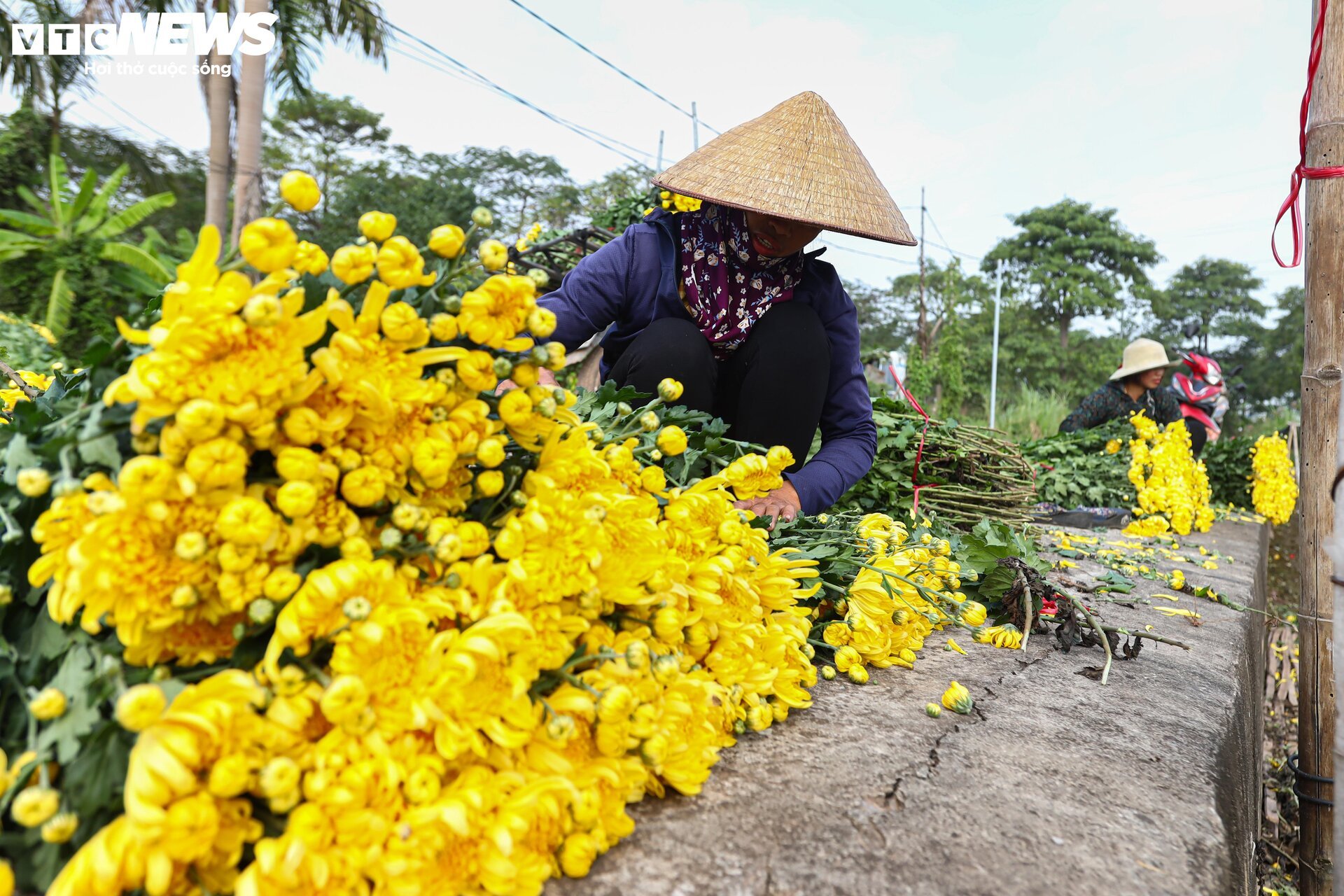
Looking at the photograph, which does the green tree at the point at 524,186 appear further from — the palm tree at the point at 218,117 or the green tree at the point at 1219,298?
the green tree at the point at 1219,298

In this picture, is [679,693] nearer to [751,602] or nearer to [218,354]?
[751,602]

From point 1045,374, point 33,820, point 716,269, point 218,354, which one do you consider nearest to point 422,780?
point 33,820

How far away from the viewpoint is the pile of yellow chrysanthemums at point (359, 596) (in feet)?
2.33

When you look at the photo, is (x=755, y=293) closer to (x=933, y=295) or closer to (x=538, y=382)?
(x=538, y=382)

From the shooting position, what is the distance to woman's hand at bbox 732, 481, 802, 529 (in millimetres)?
1805

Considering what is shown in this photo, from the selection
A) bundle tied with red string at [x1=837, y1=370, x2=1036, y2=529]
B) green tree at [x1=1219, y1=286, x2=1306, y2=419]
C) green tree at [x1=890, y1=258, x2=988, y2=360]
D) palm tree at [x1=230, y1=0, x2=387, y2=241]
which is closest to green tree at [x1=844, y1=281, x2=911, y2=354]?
green tree at [x1=890, y1=258, x2=988, y2=360]

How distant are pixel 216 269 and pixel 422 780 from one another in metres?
0.55

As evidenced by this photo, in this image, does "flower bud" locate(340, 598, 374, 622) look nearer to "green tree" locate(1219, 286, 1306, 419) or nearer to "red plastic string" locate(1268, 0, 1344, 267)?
"red plastic string" locate(1268, 0, 1344, 267)

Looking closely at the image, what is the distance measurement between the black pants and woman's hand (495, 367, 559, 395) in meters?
0.66

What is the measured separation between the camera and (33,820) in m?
0.64

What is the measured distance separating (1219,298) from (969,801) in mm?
50079

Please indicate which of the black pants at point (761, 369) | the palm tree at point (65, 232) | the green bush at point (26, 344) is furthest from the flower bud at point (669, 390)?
the palm tree at point (65, 232)

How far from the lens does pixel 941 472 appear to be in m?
3.80

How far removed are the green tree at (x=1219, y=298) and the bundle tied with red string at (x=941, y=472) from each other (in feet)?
146
